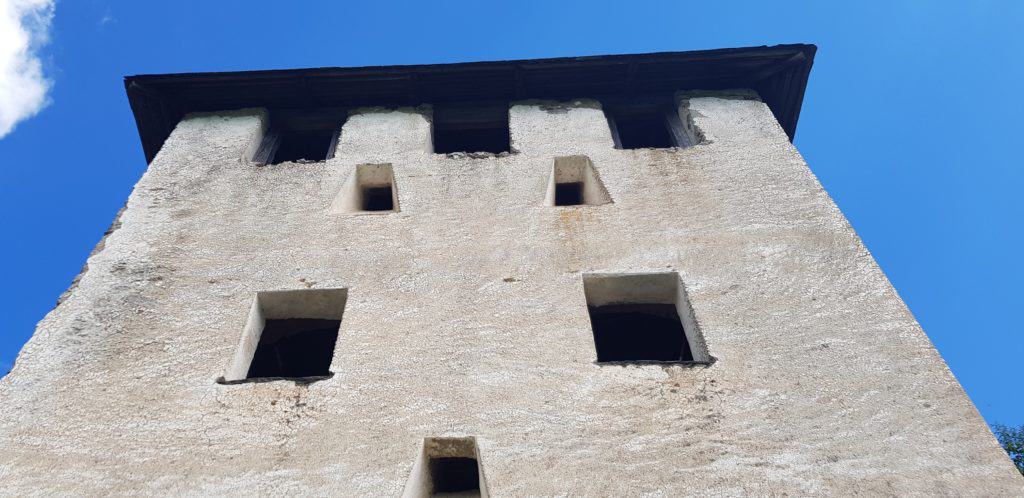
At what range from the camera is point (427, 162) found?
832 cm

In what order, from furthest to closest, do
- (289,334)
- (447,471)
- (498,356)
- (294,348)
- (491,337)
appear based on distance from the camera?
(294,348)
(289,334)
(491,337)
(498,356)
(447,471)

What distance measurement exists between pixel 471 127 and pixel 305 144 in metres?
2.33

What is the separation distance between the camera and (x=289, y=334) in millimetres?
6746

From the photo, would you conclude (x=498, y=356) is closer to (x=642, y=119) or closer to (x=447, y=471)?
→ (x=447, y=471)

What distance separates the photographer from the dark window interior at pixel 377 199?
8.52 meters

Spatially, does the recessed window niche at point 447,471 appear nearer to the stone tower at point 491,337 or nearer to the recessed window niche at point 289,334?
the stone tower at point 491,337

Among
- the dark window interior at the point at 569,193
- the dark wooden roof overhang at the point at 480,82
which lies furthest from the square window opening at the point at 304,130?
the dark window interior at the point at 569,193

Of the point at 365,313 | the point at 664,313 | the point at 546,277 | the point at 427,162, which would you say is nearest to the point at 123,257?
the point at 365,313

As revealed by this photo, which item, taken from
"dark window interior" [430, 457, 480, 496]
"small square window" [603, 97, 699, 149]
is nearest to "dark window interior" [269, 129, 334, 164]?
"small square window" [603, 97, 699, 149]

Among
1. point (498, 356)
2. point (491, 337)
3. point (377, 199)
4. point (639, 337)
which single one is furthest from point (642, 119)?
point (498, 356)

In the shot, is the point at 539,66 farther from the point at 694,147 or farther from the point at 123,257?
the point at 123,257

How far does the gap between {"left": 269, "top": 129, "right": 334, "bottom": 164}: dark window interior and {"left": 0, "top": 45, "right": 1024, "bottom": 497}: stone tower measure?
992mm

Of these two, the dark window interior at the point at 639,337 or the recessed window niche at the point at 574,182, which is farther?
the recessed window niche at the point at 574,182

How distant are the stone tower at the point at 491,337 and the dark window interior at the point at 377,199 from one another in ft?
0.12
